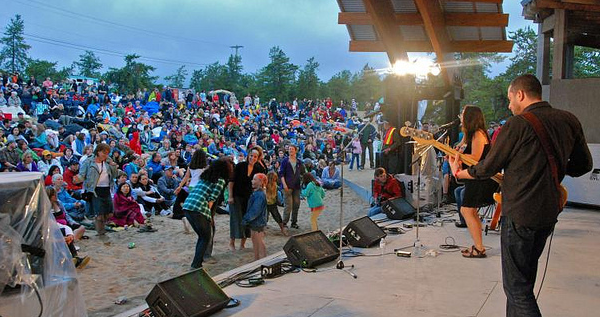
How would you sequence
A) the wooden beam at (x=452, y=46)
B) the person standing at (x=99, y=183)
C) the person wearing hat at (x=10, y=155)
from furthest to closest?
1. the wooden beam at (x=452, y=46)
2. the person wearing hat at (x=10, y=155)
3. the person standing at (x=99, y=183)

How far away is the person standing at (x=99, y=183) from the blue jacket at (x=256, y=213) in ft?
9.78

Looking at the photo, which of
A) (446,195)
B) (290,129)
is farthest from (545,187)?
(290,129)

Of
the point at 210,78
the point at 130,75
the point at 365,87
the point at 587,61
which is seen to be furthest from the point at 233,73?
the point at 587,61

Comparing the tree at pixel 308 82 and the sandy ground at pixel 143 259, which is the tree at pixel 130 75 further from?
the sandy ground at pixel 143 259

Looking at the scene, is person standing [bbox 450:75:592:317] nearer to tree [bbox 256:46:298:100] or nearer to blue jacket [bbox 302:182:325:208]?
blue jacket [bbox 302:182:325:208]

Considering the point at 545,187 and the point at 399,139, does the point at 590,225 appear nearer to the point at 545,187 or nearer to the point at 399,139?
the point at 399,139

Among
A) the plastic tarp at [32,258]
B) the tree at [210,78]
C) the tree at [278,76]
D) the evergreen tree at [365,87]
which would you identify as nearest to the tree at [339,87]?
the evergreen tree at [365,87]

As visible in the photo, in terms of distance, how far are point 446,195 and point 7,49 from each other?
1320 inches

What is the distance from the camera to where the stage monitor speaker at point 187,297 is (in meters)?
3.80

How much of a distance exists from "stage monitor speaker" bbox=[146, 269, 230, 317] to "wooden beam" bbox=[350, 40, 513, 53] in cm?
792

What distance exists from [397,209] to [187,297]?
502 centimetres

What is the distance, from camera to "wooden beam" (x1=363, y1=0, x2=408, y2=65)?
30.4 feet

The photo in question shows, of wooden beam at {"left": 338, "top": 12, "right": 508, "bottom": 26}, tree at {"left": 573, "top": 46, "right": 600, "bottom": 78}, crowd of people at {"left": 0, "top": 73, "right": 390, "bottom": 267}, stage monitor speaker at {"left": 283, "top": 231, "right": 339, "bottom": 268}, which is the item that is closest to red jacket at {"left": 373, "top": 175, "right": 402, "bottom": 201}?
crowd of people at {"left": 0, "top": 73, "right": 390, "bottom": 267}

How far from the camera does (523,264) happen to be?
2781 mm
